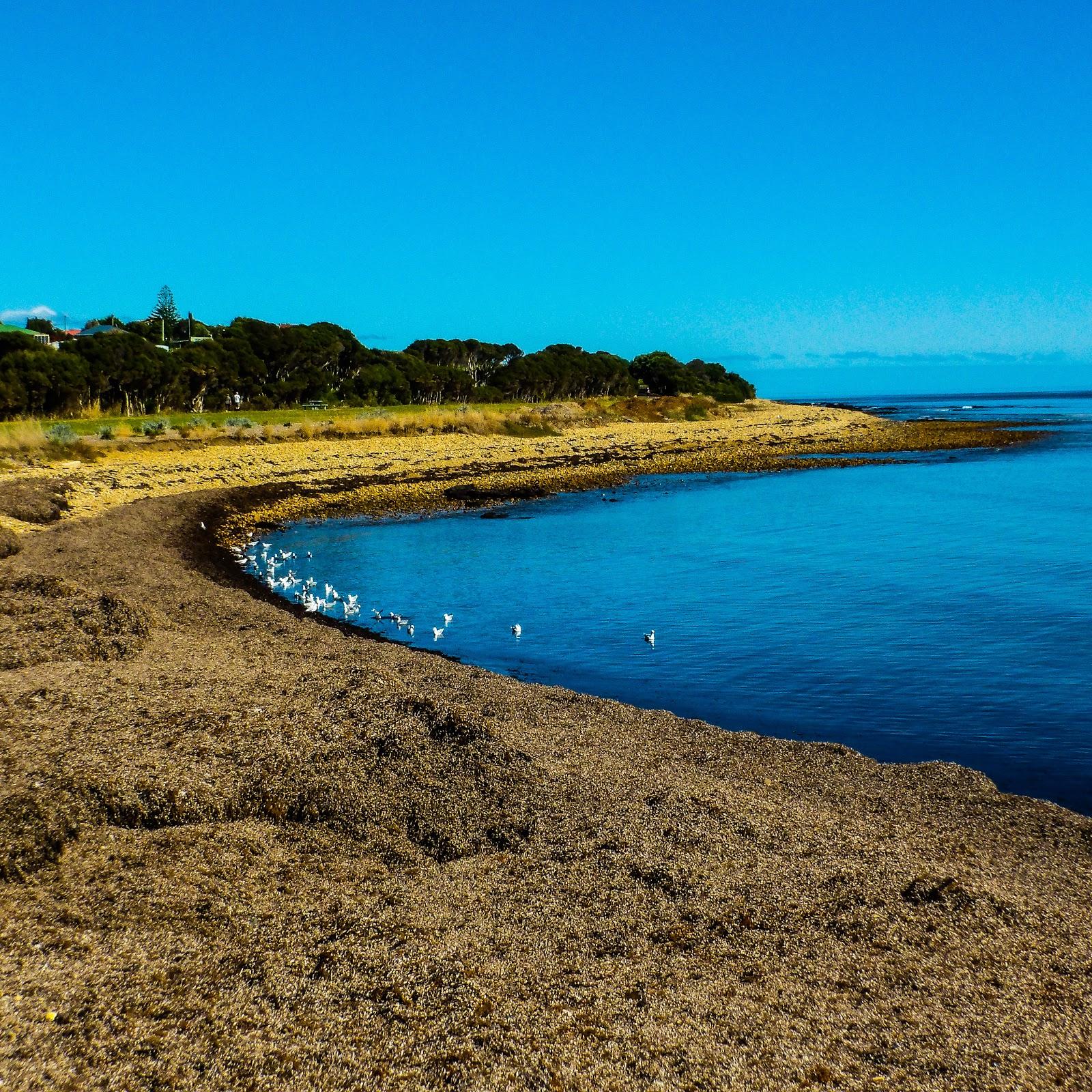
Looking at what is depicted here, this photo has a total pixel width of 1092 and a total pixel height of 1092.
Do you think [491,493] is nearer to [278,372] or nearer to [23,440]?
[23,440]

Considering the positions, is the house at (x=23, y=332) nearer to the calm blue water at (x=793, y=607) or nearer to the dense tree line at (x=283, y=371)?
the dense tree line at (x=283, y=371)

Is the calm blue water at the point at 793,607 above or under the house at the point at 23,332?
under

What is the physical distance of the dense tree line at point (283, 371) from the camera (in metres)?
49.4

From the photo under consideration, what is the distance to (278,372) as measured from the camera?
74.4 metres

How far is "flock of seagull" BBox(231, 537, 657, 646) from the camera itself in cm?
1559

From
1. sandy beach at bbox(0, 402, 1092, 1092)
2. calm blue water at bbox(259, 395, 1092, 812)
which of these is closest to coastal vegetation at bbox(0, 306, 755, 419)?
calm blue water at bbox(259, 395, 1092, 812)

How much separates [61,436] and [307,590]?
21906 mm

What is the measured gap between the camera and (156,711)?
8.19 metres

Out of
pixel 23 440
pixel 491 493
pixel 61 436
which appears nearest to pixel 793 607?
pixel 491 493

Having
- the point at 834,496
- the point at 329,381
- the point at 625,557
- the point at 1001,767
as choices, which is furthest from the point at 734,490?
the point at 329,381

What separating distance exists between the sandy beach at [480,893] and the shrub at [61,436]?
82.6 feet

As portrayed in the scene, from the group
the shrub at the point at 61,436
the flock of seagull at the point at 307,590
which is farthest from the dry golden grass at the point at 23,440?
the flock of seagull at the point at 307,590

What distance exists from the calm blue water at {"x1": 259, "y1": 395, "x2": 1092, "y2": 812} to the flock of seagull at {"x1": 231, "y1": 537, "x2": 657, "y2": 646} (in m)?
0.28

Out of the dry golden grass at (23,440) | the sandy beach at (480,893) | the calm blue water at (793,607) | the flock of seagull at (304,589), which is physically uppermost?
the dry golden grass at (23,440)
